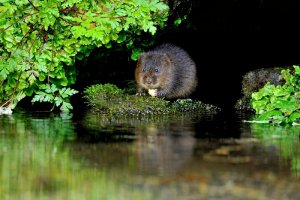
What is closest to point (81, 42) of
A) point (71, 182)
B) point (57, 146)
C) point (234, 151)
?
point (57, 146)

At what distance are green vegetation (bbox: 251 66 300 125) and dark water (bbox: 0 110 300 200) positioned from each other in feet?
1.29

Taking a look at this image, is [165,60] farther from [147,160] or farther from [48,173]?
[48,173]

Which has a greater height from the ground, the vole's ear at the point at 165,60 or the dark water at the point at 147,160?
the vole's ear at the point at 165,60

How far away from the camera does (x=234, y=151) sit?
21.1 feet

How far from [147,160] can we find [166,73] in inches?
202

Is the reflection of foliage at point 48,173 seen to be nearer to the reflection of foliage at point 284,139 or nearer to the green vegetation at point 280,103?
the reflection of foliage at point 284,139

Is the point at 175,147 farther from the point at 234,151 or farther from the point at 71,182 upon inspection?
the point at 71,182

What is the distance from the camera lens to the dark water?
4.79m

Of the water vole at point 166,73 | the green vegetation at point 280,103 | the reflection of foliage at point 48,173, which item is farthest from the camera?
the water vole at point 166,73

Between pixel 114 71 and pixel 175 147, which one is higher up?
pixel 114 71

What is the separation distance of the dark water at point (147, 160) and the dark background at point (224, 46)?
302cm

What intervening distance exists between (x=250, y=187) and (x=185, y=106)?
5452 millimetres

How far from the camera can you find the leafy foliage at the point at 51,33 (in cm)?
941

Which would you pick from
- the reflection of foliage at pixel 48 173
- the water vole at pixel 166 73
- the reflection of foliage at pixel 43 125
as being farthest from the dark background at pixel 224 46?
the reflection of foliage at pixel 48 173
